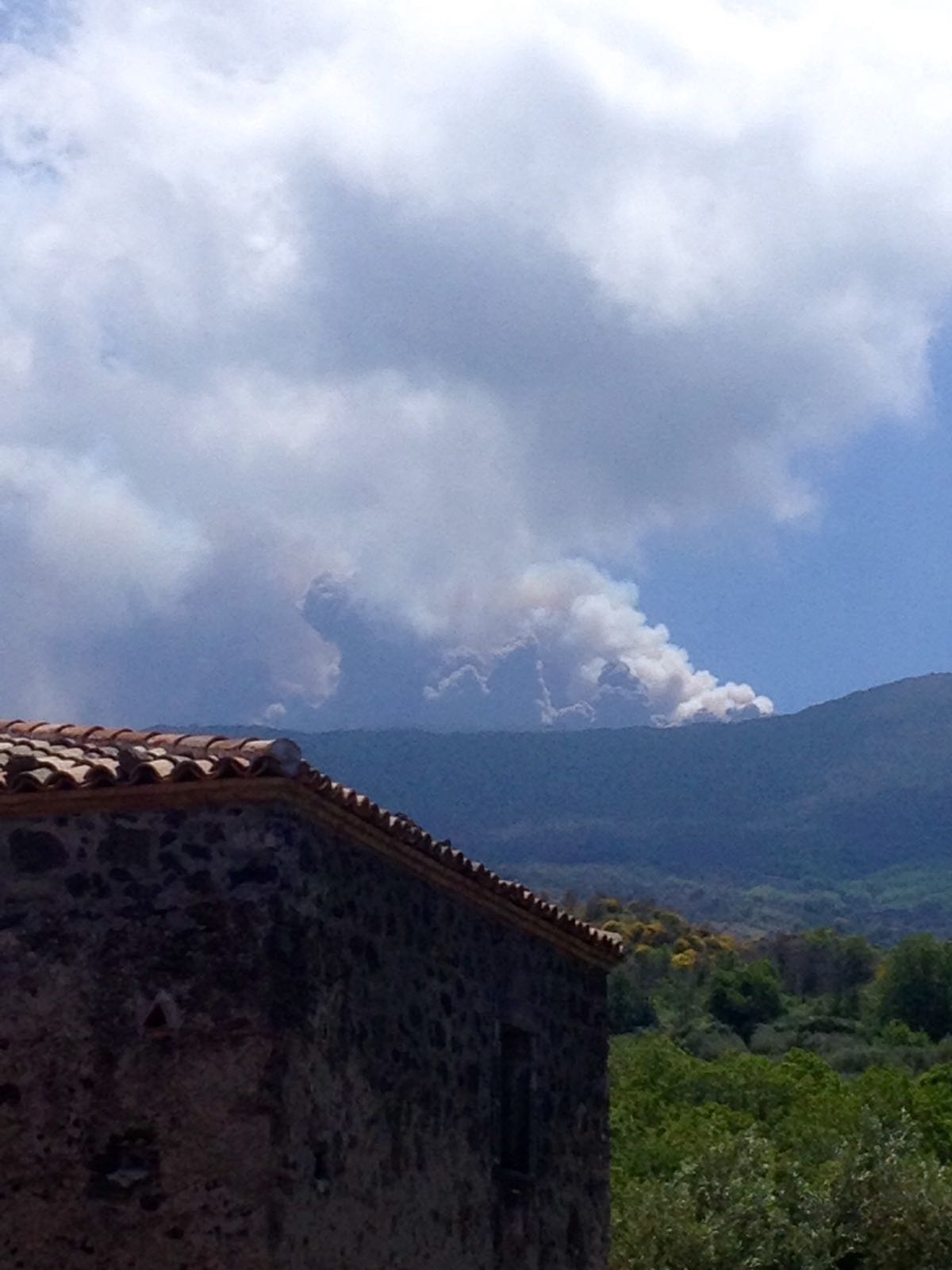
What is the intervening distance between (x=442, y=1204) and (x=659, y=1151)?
21.9 m

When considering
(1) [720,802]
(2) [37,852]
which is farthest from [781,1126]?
(1) [720,802]

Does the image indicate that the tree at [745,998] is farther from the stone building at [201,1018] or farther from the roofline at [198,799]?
the roofline at [198,799]

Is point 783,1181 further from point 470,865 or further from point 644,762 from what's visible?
point 644,762

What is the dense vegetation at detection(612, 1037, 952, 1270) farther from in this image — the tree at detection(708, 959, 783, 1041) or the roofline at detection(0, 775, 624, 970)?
the tree at detection(708, 959, 783, 1041)

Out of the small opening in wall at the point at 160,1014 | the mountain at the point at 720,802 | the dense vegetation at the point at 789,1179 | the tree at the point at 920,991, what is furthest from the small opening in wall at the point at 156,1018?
the mountain at the point at 720,802

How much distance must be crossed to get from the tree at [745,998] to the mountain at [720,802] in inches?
2845

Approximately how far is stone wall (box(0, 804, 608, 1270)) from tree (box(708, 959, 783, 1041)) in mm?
49078

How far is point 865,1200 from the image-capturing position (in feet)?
96.7

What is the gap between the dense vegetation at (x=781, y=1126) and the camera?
2859 cm

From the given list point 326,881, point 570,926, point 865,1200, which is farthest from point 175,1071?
point 865,1200

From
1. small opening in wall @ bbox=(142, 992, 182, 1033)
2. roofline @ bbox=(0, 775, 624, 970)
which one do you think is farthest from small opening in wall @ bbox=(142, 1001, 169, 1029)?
roofline @ bbox=(0, 775, 624, 970)

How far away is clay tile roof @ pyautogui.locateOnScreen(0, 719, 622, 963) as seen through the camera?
11.5m

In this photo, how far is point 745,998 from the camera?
61.4m

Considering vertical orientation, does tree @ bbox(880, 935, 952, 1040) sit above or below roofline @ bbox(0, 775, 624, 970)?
above
